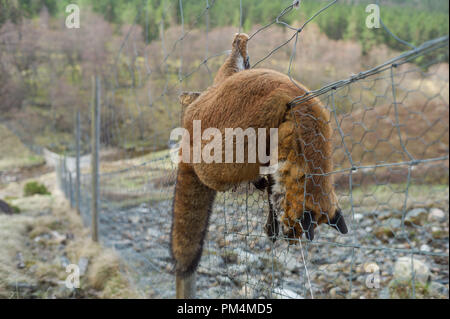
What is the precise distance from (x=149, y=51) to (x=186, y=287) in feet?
18.6

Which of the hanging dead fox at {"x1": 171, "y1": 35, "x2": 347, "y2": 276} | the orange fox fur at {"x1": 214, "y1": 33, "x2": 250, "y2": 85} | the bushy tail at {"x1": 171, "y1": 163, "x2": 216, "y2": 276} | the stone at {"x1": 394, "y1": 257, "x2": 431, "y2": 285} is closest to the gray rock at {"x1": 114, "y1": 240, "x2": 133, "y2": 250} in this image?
the bushy tail at {"x1": 171, "y1": 163, "x2": 216, "y2": 276}

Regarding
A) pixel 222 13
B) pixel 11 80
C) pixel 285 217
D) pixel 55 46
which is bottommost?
pixel 285 217

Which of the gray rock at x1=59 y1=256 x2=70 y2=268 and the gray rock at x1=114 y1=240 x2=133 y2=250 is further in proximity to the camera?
the gray rock at x1=114 y1=240 x2=133 y2=250

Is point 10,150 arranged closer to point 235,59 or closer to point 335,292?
point 235,59

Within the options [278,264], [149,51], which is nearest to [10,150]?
[149,51]

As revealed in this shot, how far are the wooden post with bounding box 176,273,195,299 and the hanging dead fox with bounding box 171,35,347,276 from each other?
1294mm

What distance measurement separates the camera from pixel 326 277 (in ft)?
14.8

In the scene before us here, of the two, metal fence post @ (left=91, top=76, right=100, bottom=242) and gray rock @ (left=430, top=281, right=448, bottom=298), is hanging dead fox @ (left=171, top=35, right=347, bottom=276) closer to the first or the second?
gray rock @ (left=430, top=281, right=448, bottom=298)

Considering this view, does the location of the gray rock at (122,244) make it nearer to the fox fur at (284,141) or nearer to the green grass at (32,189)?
the fox fur at (284,141)

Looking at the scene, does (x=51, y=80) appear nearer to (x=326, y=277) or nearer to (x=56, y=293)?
(x=56, y=293)

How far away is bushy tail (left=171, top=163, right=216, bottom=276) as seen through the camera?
2290 mm

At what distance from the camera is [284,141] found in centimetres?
144
